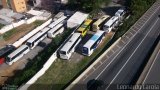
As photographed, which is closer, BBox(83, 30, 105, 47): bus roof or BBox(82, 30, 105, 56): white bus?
BBox(82, 30, 105, 56): white bus

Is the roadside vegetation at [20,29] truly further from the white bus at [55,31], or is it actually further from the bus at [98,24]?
the bus at [98,24]

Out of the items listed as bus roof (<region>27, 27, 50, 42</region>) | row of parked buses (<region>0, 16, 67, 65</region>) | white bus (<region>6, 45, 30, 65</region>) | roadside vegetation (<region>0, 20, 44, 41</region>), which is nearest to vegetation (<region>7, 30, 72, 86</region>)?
row of parked buses (<region>0, 16, 67, 65</region>)

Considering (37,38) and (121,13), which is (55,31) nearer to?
(37,38)

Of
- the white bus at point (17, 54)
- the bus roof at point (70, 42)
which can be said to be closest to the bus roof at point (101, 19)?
the bus roof at point (70, 42)

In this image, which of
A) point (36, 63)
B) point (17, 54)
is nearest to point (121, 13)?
point (36, 63)

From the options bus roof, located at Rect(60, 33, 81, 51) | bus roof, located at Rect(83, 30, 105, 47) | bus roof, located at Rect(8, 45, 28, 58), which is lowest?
bus roof, located at Rect(8, 45, 28, 58)

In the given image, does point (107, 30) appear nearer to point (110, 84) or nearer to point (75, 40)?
point (75, 40)

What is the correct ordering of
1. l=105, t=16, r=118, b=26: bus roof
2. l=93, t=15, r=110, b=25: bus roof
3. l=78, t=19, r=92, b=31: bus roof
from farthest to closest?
Result: 1. l=93, t=15, r=110, b=25: bus roof
2. l=105, t=16, r=118, b=26: bus roof
3. l=78, t=19, r=92, b=31: bus roof

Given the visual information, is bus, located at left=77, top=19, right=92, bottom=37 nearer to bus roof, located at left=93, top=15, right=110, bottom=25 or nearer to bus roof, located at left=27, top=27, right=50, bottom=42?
bus roof, located at left=93, top=15, right=110, bottom=25
